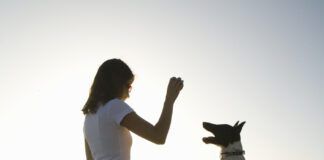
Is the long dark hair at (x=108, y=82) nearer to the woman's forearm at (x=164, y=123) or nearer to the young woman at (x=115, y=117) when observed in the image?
the young woman at (x=115, y=117)

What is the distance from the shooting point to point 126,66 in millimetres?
2836

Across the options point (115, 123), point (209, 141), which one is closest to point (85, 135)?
point (115, 123)

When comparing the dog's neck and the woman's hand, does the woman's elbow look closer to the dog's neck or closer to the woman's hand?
the woman's hand

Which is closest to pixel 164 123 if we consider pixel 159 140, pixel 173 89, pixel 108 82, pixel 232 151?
pixel 159 140

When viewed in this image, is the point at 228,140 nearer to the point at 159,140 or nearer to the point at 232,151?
the point at 232,151

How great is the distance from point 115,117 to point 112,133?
121 mm

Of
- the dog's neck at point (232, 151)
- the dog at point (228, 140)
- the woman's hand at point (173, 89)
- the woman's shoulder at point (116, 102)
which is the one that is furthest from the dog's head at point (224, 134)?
the woman's shoulder at point (116, 102)

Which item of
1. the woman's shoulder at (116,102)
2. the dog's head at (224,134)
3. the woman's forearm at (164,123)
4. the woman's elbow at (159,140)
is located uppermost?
the dog's head at (224,134)

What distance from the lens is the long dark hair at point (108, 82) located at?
268 centimetres

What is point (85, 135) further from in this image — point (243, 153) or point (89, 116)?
point (243, 153)

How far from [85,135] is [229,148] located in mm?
3149

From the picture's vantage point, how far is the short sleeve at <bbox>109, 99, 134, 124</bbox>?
2.48 metres

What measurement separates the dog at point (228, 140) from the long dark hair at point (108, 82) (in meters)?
2.76

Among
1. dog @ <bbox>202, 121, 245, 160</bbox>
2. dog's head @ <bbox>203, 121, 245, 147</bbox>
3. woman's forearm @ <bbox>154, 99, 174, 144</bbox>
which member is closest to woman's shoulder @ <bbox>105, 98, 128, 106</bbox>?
woman's forearm @ <bbox>154, 99, 174, 144</bbox>
